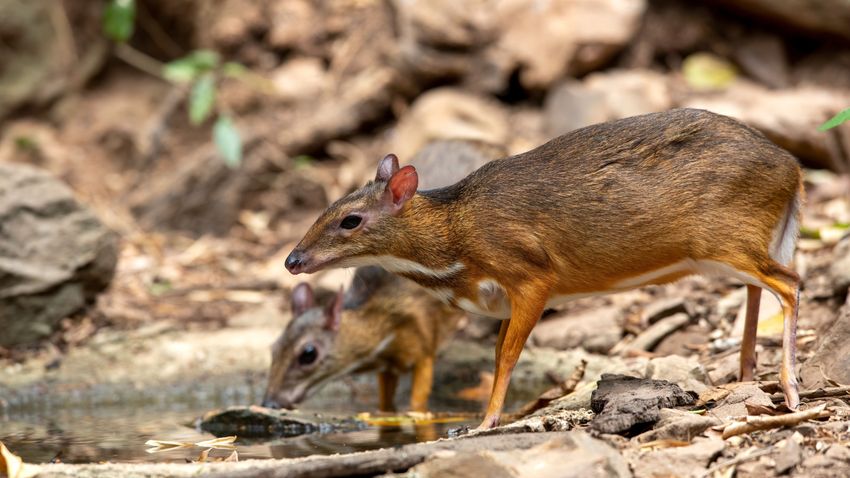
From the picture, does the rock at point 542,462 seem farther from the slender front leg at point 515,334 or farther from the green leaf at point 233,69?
the green leaf at point 233,69

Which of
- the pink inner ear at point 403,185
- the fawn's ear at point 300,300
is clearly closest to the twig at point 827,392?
the pink inner ear at point 403,185

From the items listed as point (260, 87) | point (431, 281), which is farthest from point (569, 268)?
point (260, 87)

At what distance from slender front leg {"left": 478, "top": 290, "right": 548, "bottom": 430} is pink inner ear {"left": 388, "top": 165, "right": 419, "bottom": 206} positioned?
0.74 m

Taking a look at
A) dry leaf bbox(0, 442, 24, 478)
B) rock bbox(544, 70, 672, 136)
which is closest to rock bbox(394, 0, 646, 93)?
rock bbox(544, 70, 672, 136)

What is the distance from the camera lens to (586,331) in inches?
299

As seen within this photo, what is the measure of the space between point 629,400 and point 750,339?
1202mm

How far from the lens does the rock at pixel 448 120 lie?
1034 cm

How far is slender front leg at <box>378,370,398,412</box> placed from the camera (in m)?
7.40

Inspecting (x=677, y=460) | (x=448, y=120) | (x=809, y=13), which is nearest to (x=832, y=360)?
(x=677, y=460)

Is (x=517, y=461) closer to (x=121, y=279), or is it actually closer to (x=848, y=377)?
(x=848, y=377)

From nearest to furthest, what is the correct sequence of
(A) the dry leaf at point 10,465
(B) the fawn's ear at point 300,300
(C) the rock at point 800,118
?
(A) the dry leaf at point 10,465, (B) the fawn's ear at point 300,300, (C) the rock at point 800,118

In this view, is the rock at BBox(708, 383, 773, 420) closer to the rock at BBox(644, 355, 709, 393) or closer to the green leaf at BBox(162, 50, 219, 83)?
the rock at BBox(644, 355, 709, 393)

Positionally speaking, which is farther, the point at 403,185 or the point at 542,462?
the point at 403,185

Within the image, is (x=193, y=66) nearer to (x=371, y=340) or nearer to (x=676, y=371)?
(x=371, y=340)
